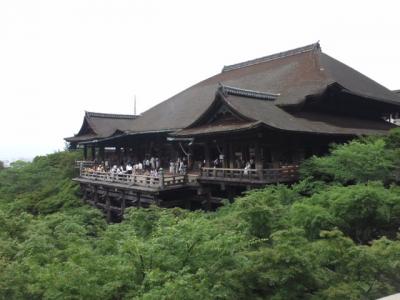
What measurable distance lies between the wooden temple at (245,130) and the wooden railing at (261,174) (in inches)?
1.9

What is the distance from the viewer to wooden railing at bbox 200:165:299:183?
17297mm

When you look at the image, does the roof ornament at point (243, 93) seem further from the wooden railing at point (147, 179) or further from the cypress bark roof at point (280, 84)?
the wooden railing at point (147, 179)

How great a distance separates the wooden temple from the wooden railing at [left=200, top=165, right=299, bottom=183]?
0.16 feet

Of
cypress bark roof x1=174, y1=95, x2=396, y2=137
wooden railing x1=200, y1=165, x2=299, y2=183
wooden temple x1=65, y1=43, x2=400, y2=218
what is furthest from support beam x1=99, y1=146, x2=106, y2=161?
wooden railing x1=200, y1=165, x2=299, y2=183

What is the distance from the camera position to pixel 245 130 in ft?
57.5

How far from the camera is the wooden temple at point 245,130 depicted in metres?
18.9

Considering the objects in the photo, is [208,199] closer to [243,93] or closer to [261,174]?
[261,174]

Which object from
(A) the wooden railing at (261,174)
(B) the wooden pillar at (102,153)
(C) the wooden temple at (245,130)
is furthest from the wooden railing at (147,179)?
(B) the wooden pillar at (102,153)

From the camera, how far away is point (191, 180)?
21172mm

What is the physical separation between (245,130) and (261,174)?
6.67ft

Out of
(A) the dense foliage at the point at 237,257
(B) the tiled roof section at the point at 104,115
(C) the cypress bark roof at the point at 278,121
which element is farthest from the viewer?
(B) the tiled roof section at the point at 104,115

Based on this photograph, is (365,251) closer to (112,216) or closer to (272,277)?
(272,277)

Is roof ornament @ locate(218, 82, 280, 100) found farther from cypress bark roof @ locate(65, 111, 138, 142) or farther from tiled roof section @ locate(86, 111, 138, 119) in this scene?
tiled roof section @ locate(86, 111, 138, 119)

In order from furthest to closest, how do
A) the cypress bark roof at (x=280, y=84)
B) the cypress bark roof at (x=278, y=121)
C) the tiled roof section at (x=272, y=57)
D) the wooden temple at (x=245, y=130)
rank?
the tiled roof section at (x=272, y=57) → the cypress bark roof at (x=280, y=84) → the wooden temple at (x=245, y=130) → the cypress bark roof at (x=278, y=121)
